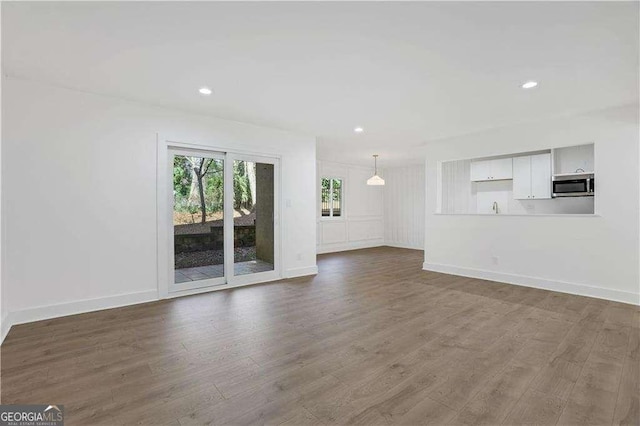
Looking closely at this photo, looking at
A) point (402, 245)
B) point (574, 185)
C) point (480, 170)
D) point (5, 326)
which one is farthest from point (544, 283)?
point (5, 326)

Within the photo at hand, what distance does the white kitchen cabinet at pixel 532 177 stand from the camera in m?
5.52

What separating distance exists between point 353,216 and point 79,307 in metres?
Answer: 7.21

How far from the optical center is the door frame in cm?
416

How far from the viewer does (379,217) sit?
34.1ft

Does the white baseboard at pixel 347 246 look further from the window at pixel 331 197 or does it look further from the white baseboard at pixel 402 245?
the window at pixel 331 197

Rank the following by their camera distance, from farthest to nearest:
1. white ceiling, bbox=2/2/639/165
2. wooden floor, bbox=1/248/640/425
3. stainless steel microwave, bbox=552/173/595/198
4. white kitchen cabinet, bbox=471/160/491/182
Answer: white kitchen cabinet, bbox=471/160/491/182 → stainless steel microwave, bbox=552/173/595/198 → white ceiling, bbox=2/2/639/165 → wooden floor, bbox=1/248/640/425

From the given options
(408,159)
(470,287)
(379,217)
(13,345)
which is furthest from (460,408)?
(379,217)

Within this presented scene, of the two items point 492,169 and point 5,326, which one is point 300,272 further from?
point 492,169

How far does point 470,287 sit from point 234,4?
482 cm

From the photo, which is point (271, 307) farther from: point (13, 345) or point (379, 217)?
point (379, 217)

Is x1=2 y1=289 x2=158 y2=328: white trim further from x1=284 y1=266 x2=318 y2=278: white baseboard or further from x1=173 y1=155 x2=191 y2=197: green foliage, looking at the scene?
x1=284 y1=266 x2=318 y2=278: white baseboard

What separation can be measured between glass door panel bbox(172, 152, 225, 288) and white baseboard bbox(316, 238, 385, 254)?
168 inches

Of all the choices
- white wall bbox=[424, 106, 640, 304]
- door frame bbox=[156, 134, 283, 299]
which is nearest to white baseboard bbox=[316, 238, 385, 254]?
door frame bbox=[156, 134, 283, 299]

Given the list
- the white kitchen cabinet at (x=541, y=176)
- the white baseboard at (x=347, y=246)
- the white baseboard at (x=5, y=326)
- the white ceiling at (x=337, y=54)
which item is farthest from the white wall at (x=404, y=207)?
the white baseboard at (x=5, y=326)
